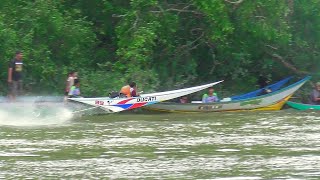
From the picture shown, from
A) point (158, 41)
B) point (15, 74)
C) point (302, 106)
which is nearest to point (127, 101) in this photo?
point (15, 74)

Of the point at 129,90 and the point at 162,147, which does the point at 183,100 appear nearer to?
the point at 129,90

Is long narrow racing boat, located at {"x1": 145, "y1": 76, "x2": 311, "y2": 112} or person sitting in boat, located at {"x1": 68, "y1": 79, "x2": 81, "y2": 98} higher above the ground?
person sitting in boat, located at {"x1": 68, "y1": 79, "x2": 81, "y2": 98}

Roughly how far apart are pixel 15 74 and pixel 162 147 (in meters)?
8.01

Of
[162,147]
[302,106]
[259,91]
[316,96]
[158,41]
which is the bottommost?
[162,147]

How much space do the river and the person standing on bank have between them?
6.58 feet

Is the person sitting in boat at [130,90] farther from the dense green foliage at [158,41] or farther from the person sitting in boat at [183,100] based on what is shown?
the person sitting in boat at [183,100]

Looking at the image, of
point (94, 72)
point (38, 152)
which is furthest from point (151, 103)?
point (38, 152)

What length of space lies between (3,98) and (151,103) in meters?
4.05

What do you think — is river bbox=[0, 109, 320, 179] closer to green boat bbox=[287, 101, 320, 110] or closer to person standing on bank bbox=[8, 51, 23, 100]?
green boat bbox=[287, 101, 320, 110]

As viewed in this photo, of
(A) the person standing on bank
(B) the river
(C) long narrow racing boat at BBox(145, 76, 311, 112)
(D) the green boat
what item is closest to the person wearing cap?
(B) the river

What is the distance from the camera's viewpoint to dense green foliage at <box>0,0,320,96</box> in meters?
24.8

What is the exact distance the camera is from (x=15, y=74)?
23.2m

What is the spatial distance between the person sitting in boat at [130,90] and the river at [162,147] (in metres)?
0.67

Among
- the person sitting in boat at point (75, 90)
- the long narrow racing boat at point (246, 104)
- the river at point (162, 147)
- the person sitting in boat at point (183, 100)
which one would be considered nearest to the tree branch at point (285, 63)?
the long narrow racing boat at point (246, 104)
